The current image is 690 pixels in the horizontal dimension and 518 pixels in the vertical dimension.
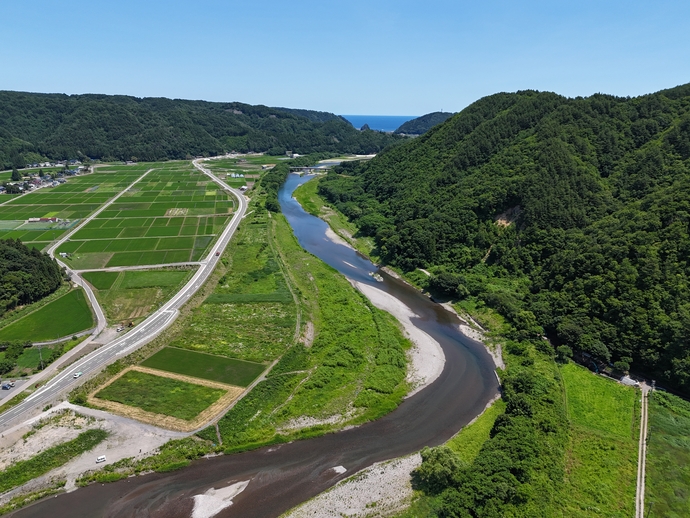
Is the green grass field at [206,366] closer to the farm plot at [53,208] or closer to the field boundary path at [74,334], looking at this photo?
the field boundary path at [74,334]

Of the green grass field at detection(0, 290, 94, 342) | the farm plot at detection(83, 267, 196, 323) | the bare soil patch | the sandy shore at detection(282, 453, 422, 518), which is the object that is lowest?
the sandy shore at detection(282, 453, 422, 518)

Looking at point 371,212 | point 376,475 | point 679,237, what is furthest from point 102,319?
point 679,237

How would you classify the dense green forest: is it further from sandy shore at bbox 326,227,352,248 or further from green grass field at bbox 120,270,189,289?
sandy shore at bbox 326,227,352,248

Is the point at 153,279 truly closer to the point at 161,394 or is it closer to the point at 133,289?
the point at 133,289

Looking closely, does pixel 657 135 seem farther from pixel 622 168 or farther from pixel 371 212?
pixel 371 212

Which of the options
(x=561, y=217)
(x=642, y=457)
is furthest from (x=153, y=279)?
(x=561, y=217)

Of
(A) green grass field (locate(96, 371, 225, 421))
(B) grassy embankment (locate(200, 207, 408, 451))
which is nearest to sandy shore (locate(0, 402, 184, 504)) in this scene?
(A) green grass field (locate(96, 371, 225, 421))

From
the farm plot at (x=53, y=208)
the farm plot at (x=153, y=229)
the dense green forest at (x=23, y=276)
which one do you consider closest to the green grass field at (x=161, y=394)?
the dense green forest at (x=23, y=276)
